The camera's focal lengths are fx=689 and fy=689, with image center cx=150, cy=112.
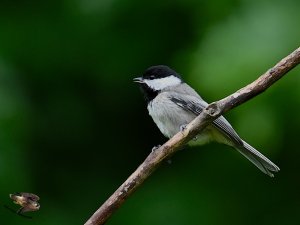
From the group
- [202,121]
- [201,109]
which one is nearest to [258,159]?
[201,109]

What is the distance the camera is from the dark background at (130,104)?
3.02 metres

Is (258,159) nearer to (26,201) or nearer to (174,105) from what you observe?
(174,105)

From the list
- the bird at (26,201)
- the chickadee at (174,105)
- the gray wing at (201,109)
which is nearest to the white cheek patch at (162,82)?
the chickadee at (174,105)

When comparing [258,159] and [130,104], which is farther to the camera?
[130,104]

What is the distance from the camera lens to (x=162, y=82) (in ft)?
11.6

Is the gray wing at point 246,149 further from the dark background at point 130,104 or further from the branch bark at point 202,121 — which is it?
the branch bark at point 202,121

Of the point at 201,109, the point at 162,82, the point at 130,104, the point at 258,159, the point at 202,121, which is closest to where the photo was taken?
the point at 202,121

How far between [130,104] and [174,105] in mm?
580

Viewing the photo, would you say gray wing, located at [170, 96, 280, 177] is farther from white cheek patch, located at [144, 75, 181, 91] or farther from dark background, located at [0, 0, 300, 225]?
white cheek patch, located at [144, 75, 181, 91]

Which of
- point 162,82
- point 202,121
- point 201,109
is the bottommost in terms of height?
point 201,109

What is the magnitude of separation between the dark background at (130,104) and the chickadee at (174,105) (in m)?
0.08

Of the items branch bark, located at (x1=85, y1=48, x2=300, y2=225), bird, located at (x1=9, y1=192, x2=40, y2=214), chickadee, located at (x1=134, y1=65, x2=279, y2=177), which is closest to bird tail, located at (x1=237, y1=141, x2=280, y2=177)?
chickadee, located at (x1=134, y1=65, x2=279, y2=177)

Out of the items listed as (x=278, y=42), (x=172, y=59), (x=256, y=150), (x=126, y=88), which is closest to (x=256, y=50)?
(x=278, y=42)

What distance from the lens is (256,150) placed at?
322cm
